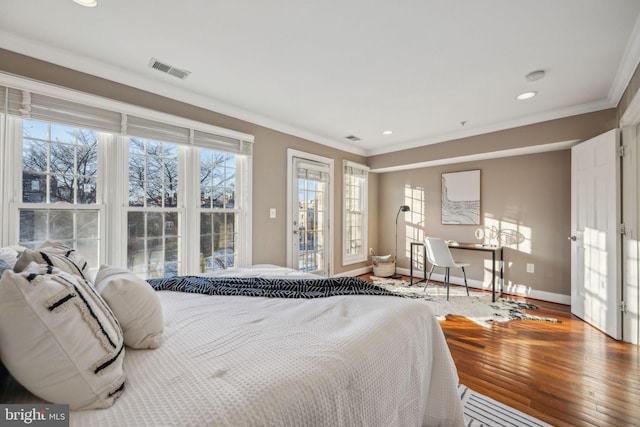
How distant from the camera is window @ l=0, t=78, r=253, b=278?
205 centimetres

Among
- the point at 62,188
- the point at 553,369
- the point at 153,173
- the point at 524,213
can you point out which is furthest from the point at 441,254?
the point at 62,188

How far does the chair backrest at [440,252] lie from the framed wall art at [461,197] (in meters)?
0.99

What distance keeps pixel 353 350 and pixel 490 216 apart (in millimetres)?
4081

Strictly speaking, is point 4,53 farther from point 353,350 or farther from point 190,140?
point 353,350

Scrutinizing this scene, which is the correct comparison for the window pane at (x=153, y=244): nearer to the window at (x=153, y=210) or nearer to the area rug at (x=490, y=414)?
the window at (x=153, y=210)

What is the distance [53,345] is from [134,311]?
338 millimetres

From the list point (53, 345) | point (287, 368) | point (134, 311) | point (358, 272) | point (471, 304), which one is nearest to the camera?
point (53, 345)

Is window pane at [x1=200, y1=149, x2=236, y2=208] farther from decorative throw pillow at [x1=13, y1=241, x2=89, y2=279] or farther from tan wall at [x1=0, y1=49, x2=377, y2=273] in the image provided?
decorative throw pillow at [x1=13, y1=241, x2=89, y2=279]

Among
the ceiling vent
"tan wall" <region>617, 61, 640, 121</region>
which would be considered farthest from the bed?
"tan wall" <region>617, 61, 640, 121</region>

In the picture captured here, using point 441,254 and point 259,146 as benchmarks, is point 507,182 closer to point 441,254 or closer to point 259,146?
point 441,254

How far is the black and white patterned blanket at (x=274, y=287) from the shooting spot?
5.75 feet

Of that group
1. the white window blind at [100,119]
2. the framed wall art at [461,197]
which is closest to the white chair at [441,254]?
the framed wall art at [461,197]

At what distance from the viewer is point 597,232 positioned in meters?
2.85

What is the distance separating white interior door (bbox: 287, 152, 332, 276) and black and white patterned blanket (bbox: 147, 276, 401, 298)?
191 cm
